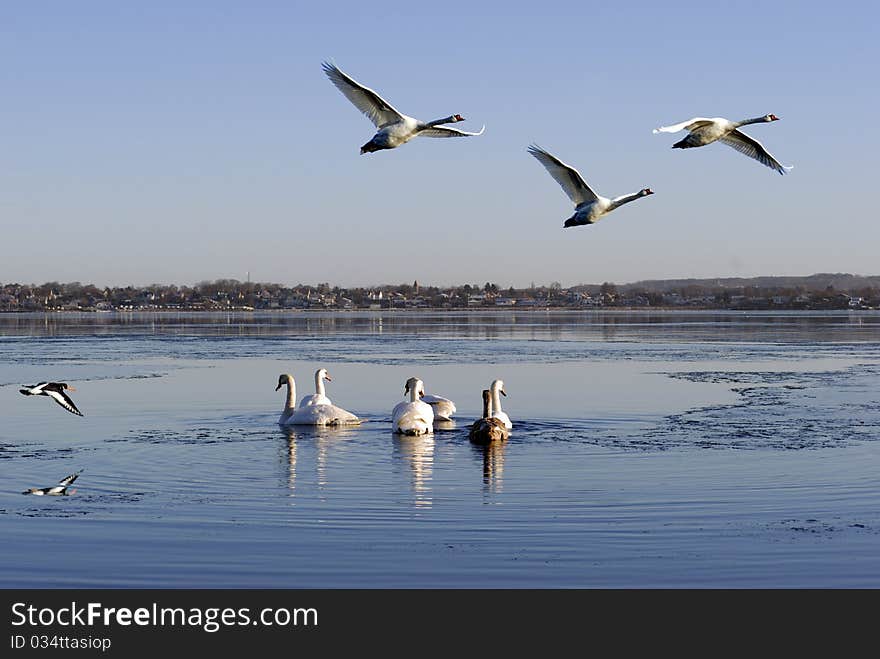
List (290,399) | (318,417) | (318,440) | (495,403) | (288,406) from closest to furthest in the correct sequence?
(318,440)
(495,403)
(318,417)
(288,406)
(290,399)

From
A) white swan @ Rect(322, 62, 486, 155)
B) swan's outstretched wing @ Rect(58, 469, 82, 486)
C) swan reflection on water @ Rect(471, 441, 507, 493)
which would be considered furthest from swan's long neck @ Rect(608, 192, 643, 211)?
swan's outstretched wing @ Rect(58, 469, 82, 486)

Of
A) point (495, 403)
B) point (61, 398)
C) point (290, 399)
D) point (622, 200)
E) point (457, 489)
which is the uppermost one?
point (622, 200)

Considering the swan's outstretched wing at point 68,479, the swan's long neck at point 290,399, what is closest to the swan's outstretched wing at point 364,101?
the swan's outstretched wing at point 68,479

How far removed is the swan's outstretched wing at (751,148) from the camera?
55.1 feet

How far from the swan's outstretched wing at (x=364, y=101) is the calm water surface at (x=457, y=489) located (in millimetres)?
4990

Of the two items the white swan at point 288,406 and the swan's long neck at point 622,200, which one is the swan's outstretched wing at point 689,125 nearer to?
the swan's long neck at point 622,200

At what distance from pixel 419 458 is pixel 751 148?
7.12 meters

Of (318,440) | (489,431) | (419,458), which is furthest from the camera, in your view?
(318,440)

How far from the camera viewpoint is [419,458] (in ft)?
64.2

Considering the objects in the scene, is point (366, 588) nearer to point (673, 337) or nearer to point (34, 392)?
point (34, 392)

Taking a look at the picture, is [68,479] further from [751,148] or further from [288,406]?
[751,148]

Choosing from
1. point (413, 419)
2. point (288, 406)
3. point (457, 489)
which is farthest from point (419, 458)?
point (288, 406)

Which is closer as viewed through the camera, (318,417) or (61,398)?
(61,398)
